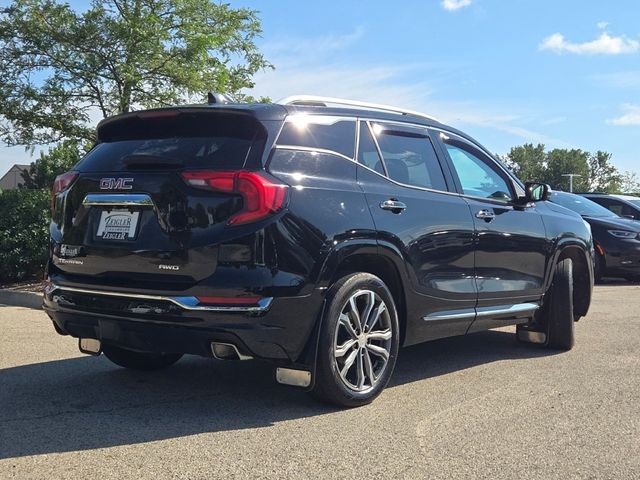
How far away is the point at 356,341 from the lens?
14.3ft

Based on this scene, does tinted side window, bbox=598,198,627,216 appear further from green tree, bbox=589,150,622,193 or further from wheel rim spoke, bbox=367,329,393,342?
green tree, bbox=589,150,622,193

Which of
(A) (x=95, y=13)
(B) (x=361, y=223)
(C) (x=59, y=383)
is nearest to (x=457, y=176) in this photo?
(B) (x=361, y=223)

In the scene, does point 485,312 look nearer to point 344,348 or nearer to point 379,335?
point 379,335

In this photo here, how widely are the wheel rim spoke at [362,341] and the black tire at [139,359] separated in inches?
63.0

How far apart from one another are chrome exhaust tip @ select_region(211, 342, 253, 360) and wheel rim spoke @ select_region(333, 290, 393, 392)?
0.61 m

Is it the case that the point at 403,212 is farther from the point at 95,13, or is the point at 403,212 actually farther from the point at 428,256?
the point at 95,13

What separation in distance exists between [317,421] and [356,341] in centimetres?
56

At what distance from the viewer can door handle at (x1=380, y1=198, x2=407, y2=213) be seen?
14.9 ft

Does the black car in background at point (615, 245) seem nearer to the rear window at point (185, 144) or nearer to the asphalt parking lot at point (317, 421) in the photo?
the asphalt parking lot at point (317, 421)

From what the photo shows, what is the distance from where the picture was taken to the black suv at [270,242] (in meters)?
3.85

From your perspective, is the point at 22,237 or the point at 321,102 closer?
the point at 321,102

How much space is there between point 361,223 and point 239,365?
2.03 meters

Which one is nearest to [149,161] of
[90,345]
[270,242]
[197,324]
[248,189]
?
[248,189]

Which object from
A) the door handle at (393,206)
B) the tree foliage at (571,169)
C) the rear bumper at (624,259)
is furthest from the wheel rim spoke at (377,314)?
the tree foliage at (571,169)
